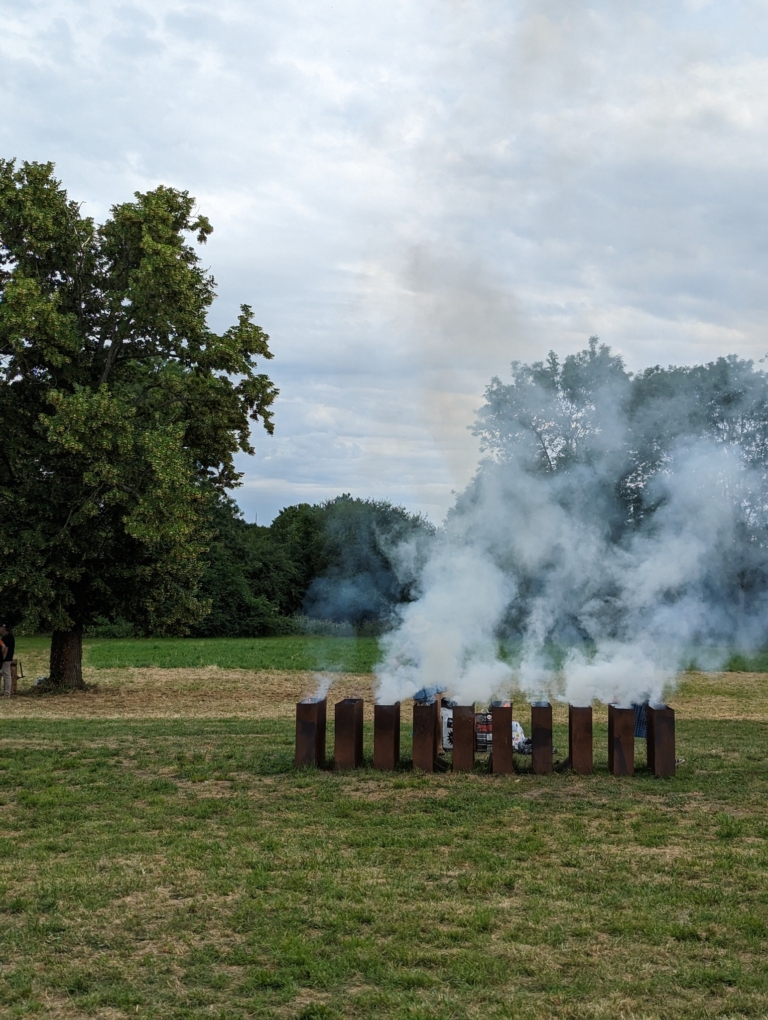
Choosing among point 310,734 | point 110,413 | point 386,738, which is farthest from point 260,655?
point 386,738

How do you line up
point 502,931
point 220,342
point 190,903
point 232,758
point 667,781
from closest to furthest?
point 502,931 < point 190,903 < point 667,781 < point 232,758 < point 220,342

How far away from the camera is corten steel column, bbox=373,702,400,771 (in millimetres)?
10664

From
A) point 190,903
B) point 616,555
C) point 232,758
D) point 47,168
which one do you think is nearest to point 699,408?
point 616,555

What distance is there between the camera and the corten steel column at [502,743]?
10562 millimetres

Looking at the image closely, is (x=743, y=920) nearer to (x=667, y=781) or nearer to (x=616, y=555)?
(x=667, y=781)

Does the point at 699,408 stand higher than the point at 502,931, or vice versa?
the point at 699,408

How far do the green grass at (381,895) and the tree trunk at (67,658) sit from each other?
9732mm

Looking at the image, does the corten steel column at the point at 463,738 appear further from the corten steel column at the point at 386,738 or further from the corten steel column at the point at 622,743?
the corten steel column at the point at 622,743

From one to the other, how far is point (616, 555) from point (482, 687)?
4.38 meters

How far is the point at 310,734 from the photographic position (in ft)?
35.4

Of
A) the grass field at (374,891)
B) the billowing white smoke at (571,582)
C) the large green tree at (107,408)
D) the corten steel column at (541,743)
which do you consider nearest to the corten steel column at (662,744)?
the grass field at (374,891)

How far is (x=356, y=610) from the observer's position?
25.2 m

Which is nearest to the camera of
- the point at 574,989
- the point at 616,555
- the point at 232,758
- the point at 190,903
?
the point at 574,989

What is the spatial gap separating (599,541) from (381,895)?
35.8 ft
